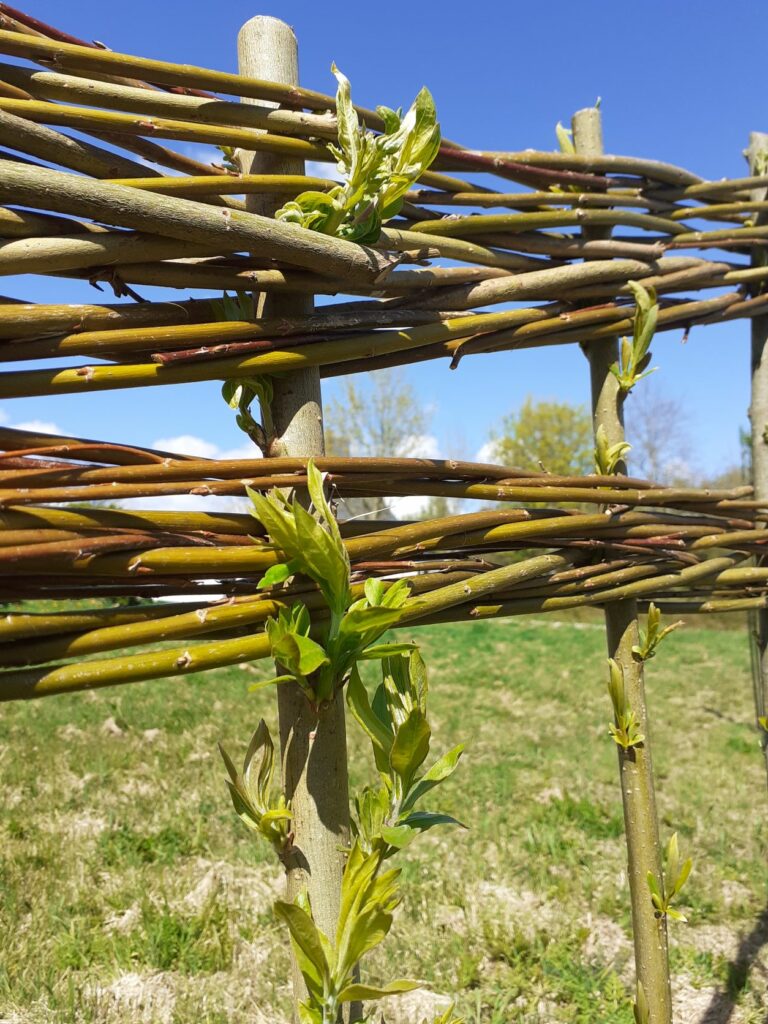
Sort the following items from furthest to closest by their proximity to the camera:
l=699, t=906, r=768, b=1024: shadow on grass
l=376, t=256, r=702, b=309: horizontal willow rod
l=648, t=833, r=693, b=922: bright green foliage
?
l=699, t=906, r=768, b=1024: shadow on grass → l=648, t=833, r=693, b=922: bright green foliage → l=376, t=256, r=702, b=309: horizontal willow rod

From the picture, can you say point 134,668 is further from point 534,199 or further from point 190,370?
point 534,199

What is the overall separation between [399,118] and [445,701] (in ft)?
22.2

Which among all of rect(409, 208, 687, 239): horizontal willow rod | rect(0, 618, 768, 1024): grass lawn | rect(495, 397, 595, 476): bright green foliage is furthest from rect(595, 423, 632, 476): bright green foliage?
rect(495, 397, 595, 476): bright green foliage

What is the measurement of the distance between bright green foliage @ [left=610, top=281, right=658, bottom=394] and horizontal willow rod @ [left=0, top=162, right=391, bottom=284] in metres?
0.54

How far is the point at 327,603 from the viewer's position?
77 centimetres

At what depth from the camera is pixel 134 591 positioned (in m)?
0.77

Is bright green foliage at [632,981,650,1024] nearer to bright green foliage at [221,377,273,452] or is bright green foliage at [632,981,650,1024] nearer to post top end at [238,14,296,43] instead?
bright green foliage at [221,377,273,452]

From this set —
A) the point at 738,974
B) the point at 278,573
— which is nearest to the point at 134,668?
the point at 278,573

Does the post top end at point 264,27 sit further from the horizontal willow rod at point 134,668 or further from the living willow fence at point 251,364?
the horizontal willow rod at point 134,668

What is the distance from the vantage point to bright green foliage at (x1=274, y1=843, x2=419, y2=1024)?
69 centimetres

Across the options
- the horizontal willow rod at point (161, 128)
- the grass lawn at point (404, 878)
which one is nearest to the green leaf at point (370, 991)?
the horizontal willow rod at point (161, 128)

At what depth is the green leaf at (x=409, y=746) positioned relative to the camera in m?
0.74

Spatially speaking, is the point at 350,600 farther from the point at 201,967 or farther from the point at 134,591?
the point at 201,967

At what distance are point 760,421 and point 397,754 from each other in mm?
1340
